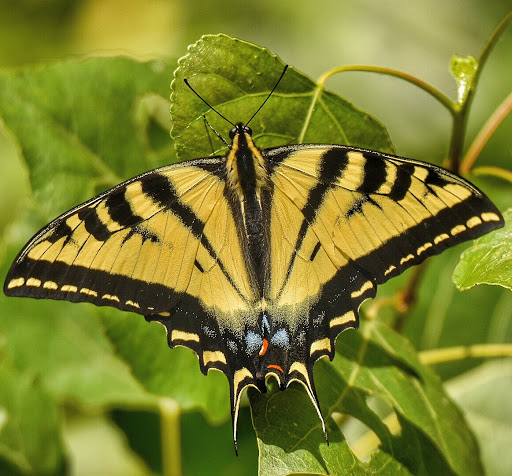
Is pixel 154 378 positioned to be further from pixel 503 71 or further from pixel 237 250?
pixel 503 71

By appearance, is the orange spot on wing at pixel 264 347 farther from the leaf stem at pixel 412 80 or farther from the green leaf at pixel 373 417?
the leaf stem at pixel 412 80

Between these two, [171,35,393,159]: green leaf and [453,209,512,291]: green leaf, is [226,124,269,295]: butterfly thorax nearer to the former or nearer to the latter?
[171,35,393,159]: green leaf

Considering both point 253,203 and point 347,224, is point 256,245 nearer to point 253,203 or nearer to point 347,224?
point 253,203

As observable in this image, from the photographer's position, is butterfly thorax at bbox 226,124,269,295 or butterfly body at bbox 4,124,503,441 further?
butterfly thorax at bbox 226,124,269,295

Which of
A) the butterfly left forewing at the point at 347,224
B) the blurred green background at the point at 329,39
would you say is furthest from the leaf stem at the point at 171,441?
the blurred green background at the point at 329,39

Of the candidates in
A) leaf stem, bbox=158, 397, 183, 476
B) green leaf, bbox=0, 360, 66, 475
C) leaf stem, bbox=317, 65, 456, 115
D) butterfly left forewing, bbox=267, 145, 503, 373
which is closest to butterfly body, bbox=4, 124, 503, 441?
butterfly left forewing, bbox=267, 145, 503, 373

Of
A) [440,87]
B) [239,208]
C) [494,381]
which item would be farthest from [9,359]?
[440,87]

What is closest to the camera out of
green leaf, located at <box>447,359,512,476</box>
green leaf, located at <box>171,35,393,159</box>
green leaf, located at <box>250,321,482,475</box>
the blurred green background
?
green leaf, located at <box>250,321,482,475</box>
